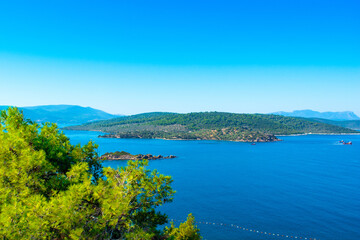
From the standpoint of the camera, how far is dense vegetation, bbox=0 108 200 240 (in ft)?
40.5

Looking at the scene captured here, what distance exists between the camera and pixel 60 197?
14.1 m

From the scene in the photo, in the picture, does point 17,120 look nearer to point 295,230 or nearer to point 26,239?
point 26,239

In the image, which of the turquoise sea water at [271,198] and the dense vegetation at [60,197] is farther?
the turquoise sea water at [271,198]

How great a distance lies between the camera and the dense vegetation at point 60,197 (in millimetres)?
12359

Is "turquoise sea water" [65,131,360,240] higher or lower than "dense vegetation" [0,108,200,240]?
lower

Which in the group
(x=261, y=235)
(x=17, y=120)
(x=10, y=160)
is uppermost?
(x=17, y=120)

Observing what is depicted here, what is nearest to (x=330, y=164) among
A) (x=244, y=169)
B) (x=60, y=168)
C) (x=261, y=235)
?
(x=244, y=169)

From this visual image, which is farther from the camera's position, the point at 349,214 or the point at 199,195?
the point at 199,195

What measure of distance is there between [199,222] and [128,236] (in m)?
38.5

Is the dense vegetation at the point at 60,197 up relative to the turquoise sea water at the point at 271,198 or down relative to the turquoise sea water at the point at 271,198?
up

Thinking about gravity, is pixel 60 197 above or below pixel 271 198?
above

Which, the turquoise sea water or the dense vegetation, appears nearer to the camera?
the dense vegetation

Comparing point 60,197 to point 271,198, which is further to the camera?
point 271,198

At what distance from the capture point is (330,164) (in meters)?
108
